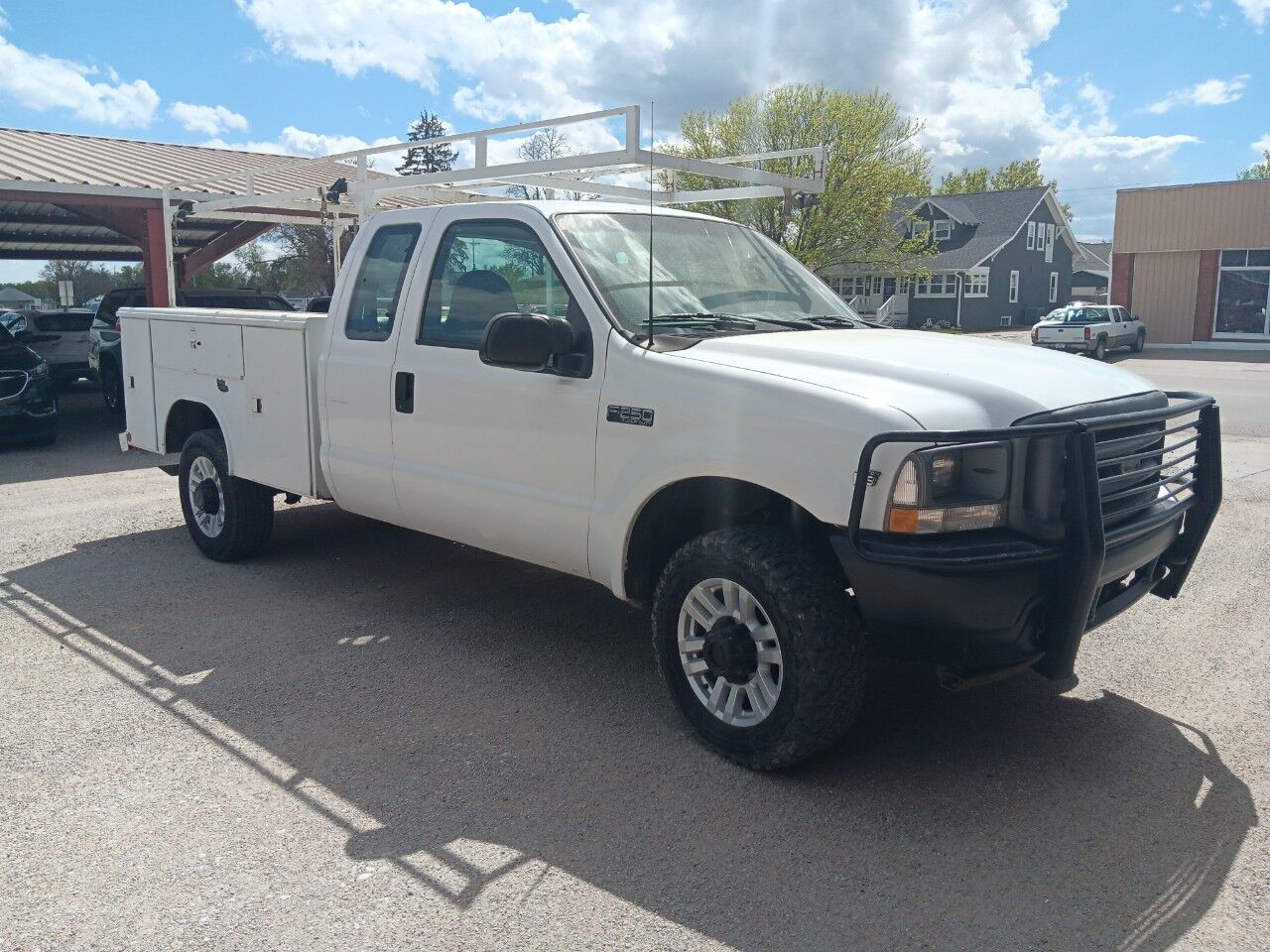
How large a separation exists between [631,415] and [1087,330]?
3068cm

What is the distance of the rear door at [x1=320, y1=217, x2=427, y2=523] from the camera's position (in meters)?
5.32

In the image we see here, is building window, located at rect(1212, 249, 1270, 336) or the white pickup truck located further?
building window, located at rect(1212, 249, 1270, 336)

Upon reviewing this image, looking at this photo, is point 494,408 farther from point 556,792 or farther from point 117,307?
point 117,307

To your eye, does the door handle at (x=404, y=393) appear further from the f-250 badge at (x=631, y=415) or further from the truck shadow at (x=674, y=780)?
the f-250 badge at (x=631, y=415)

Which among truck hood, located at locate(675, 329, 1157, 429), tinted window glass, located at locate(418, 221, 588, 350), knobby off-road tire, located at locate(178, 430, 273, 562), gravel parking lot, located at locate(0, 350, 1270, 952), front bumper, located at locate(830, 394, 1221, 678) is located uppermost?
tinted window glass, located at locate(418, 221, 588, 350)

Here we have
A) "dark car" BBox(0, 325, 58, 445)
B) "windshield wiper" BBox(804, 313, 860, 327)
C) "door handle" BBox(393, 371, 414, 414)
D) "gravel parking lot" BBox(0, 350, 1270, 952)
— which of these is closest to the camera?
"gravel parking lot" BBox(0, 350, 1270, 952)

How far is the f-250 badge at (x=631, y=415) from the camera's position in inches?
162

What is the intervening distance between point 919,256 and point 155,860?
39.3 meters

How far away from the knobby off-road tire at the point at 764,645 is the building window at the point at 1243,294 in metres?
37.3

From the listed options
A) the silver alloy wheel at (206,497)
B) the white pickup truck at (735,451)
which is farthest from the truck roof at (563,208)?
the silver alloy wheel at (206,497)

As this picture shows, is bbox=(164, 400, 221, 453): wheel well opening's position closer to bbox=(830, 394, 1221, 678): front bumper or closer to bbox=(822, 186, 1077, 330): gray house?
bbox=(830, 394, 1221, 678): front bumper

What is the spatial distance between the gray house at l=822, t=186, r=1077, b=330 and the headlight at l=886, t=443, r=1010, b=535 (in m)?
43.6

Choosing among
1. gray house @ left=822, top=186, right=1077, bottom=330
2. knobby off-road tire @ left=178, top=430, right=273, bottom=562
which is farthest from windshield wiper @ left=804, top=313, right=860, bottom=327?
gray house @ left=822, top=186, right=1077, bottom=330

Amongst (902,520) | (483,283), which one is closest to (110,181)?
(483,283)
